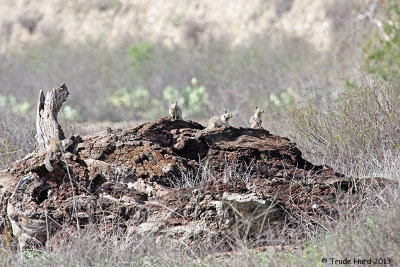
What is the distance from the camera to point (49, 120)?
8023 millimetres

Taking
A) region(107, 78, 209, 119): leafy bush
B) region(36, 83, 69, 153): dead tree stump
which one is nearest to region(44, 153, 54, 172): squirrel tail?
region(36, 83, 69, 153): dead tree stump

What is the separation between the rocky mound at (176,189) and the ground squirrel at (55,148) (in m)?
0.07

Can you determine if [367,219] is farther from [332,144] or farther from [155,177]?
[332,144]

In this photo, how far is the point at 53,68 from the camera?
3011cm

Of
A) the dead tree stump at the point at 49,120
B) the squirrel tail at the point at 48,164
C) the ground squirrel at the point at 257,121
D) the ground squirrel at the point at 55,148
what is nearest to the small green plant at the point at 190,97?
the ground squirrel at the point at 257,121

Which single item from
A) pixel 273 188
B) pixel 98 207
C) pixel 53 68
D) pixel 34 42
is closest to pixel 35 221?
pixel 98 207

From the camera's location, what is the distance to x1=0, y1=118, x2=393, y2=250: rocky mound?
631 centimetres

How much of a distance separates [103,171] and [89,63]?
80.1ft

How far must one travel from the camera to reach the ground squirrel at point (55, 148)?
688 centimetres

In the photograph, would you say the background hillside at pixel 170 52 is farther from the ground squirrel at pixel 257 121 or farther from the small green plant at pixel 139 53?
the ground squirrel at pixel 257 121

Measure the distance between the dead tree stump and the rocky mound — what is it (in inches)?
15.8

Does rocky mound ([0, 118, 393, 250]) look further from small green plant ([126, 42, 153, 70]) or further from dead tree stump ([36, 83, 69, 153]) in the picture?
small green plant ([126, 42, 153, 70])

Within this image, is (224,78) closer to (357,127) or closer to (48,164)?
(357,127)

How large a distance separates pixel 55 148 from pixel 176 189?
1474mm
